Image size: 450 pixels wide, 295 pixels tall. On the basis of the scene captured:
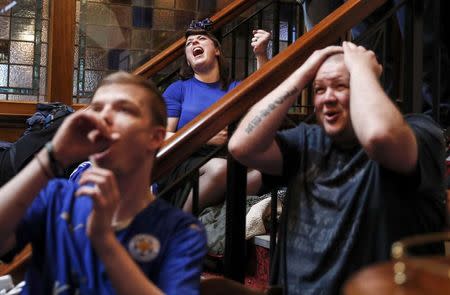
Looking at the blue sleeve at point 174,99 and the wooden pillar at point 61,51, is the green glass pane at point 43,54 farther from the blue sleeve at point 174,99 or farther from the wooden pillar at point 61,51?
the blue sleeve at point 174,99

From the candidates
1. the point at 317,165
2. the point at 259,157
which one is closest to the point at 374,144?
the point at 317,165

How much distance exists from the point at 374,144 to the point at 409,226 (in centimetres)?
23

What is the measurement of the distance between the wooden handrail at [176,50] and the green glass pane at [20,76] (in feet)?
3.75

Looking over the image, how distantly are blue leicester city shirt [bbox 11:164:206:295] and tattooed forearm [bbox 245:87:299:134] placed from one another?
423 mm

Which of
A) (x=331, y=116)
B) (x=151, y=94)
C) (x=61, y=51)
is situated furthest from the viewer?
(x=61, y=51)

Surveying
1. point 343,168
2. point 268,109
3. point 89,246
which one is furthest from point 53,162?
point 343,168

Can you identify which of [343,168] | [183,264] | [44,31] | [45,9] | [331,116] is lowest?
[183,264]

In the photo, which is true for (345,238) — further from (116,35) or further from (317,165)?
(116,35)

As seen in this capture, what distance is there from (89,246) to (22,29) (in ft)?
11.2

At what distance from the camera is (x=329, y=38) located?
1740 mm

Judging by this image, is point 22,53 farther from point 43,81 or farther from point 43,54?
point 43,81

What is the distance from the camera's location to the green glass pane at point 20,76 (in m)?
4.16

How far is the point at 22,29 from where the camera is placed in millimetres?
4191

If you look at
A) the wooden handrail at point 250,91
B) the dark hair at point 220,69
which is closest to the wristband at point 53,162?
the wooden handrail at point 250,91
